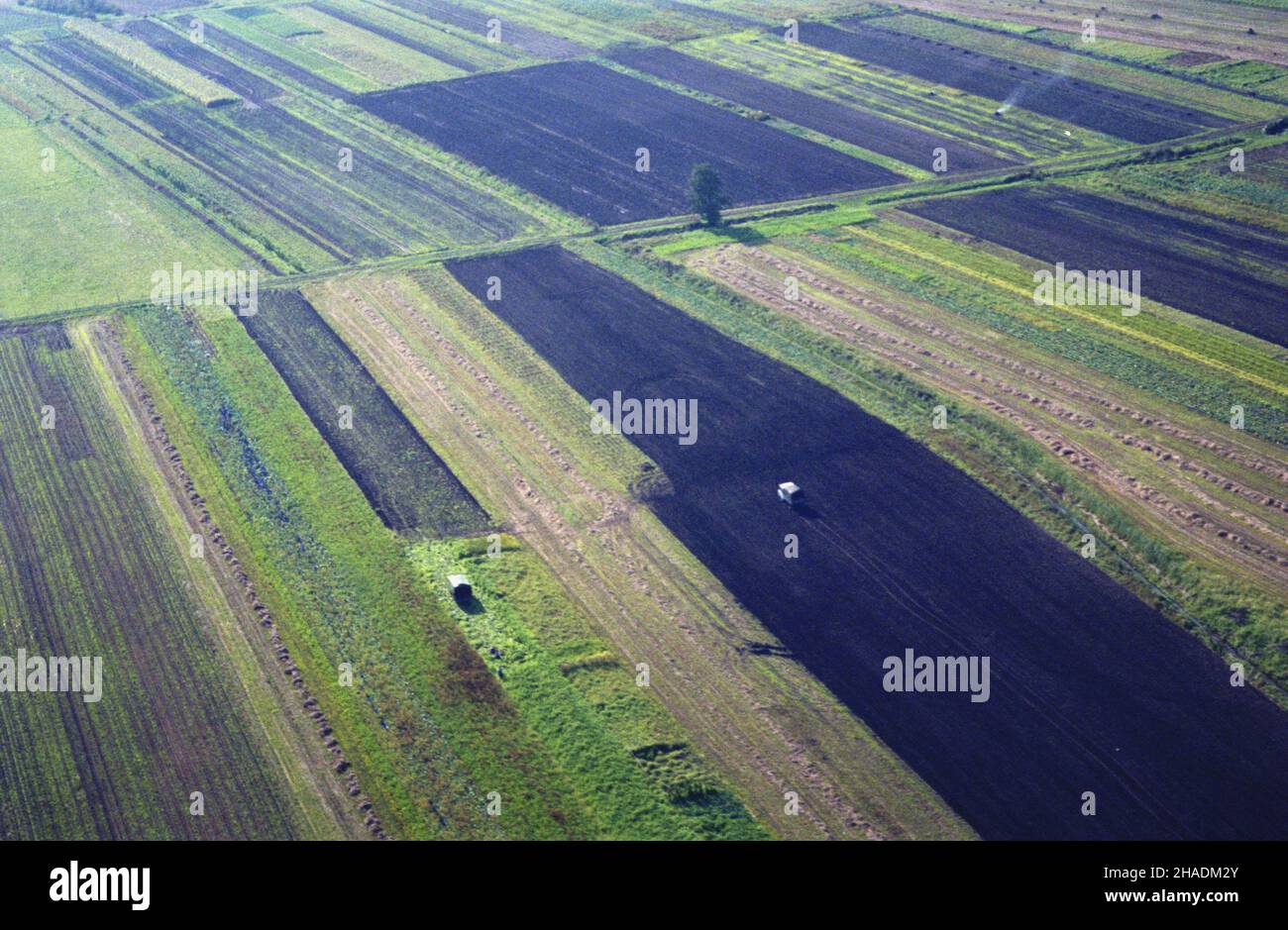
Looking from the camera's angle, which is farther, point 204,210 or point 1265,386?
point 204,210

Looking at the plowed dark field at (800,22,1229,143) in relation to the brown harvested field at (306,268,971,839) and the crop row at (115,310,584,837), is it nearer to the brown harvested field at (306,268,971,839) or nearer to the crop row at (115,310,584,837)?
the brown harvested field at (306,268,971,839)

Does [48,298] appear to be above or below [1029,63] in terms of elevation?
below

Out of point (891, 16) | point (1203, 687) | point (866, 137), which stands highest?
point (891, 16)

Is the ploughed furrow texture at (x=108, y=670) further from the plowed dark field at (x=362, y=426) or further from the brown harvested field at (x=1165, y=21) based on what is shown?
the brown harvested field at (x=1165, y=21)

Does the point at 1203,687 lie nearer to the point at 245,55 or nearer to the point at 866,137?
the point at 866,137

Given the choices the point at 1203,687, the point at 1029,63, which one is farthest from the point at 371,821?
the point at 1029,63

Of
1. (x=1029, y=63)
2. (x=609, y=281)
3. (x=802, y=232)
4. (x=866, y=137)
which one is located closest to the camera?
(x=609, y=281)
